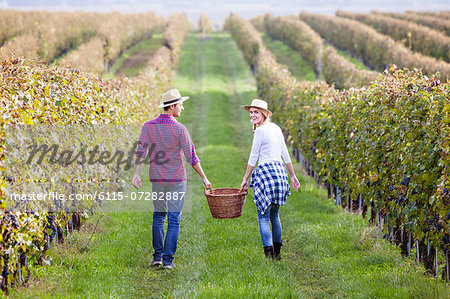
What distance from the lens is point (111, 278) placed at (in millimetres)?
6180

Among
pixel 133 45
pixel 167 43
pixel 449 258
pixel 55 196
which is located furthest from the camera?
pixel 133 45

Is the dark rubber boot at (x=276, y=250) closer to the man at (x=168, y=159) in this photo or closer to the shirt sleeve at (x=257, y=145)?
the shirt sleeve at (x=257, y=145)

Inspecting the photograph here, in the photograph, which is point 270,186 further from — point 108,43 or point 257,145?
point 108,43

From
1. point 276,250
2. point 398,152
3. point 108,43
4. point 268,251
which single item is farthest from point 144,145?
point 108,43

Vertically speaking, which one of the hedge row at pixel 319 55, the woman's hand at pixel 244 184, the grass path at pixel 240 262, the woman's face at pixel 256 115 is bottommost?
the hedge row at pixel 319 55

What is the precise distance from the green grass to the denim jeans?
2924 cm

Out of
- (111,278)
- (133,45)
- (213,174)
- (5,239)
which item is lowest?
(133,45)

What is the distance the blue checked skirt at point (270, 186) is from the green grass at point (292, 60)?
28944 millimetres

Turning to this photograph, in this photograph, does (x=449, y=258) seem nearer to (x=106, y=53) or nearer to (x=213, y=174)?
Result: (x=213, y=174)

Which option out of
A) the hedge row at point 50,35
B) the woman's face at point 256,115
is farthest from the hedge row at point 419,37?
the woman's face at point 256,115

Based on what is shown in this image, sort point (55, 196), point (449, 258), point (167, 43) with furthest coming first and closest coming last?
point (167, 43)
point (55, 196)
point (449, 258)

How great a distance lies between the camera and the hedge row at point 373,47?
29225 mm

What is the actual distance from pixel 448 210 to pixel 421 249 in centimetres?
124

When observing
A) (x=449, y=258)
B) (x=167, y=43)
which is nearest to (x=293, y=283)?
(x=449, y=258)
